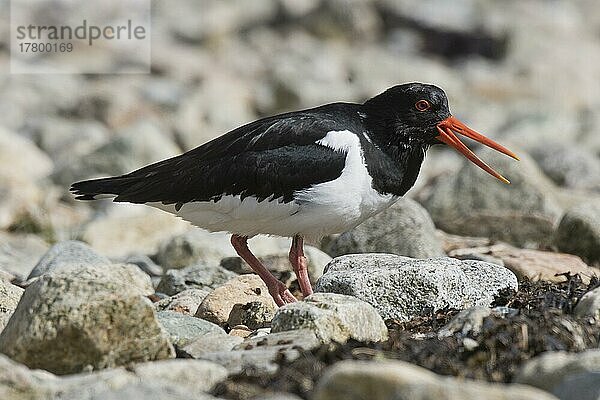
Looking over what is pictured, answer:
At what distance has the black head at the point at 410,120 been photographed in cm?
A: 680

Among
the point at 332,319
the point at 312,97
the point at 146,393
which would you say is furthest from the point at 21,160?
the point at 146,393

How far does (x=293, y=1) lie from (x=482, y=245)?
16841mm

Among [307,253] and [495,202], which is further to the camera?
[495,202]

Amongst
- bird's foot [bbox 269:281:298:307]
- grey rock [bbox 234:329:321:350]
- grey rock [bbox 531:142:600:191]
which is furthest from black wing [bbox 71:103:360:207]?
grey rock [bbox 531:142:600:191]

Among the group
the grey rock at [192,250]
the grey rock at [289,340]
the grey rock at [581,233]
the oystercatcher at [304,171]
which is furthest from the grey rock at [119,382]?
the grey rock at [581,233]

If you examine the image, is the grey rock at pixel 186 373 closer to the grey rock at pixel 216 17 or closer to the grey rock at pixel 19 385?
the grey rock at pixel 19 385

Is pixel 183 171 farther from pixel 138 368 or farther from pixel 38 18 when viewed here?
pixel 38 18

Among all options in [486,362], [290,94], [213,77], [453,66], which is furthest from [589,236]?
[453,66]

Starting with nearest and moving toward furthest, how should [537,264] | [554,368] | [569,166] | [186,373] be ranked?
[554,368], [186,373], [537,264], [569,166]

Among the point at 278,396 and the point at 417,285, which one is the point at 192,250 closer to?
the point at 417,285

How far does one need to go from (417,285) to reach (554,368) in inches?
68.9

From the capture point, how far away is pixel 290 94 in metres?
18.0

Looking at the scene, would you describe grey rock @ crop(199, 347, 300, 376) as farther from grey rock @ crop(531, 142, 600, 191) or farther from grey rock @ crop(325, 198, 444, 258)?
grey rock @ crop(531, 142, 600, 191)

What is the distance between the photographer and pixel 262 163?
21.5 ft
